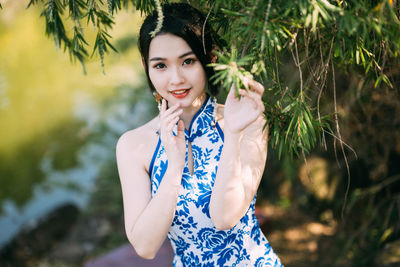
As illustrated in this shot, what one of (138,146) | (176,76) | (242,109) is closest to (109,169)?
(138,146)

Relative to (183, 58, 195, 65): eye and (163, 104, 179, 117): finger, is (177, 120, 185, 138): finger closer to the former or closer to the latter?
(163, 104, 179, 117): finger

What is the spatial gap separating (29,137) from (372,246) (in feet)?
17.9

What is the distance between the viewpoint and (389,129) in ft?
7.39

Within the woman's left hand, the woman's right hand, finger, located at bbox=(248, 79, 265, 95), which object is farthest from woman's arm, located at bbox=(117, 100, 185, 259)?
finger, located at bbox=(248, 79, 265, 95)

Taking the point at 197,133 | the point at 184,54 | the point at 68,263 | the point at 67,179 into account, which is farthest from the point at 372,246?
the point at 67,179

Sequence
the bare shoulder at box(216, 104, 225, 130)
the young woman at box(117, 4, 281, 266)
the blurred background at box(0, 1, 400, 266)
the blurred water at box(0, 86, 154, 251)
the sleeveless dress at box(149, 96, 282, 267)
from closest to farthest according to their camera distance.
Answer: the young woman at box(117, 4, 281, 266) < the sleeveless dress at box(149, 96, 282, 267) < the bare shoulder at box(216, 104, 225, 130) < the blurred background at box(0, 1, 400, 266) < the blurred water at box(0, 86, 154, 251)

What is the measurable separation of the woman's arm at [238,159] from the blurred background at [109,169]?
200 millimetres

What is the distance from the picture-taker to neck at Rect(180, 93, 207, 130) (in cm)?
151

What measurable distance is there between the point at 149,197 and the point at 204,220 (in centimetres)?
22

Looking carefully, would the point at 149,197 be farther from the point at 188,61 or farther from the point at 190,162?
the point at 188,61

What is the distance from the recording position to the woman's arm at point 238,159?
116 cm

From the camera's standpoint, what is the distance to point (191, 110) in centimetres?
152

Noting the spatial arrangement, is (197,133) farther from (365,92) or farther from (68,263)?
(68,263)

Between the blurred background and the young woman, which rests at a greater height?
the young woman
